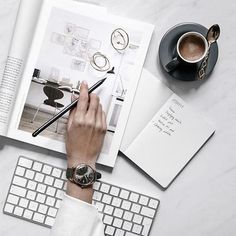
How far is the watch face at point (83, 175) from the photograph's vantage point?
962 millimetres

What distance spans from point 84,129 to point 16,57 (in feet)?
0.65

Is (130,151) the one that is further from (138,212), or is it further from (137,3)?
(137,3)

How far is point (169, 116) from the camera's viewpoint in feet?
3.32

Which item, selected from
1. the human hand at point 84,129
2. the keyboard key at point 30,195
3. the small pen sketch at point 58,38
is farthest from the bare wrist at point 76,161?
the small pen sketch at point 58,38

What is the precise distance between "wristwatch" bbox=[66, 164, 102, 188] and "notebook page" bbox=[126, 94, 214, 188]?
0.30ft

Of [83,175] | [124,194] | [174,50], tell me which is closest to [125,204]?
[124,194]

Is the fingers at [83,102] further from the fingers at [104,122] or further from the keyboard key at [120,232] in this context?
the keyboard key at [120,232]

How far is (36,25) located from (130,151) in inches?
12.5

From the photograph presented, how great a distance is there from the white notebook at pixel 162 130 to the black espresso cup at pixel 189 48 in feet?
0.23

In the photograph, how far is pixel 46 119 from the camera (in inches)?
39.5

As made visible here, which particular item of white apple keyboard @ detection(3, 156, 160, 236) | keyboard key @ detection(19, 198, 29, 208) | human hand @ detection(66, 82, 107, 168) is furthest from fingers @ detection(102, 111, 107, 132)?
keyboard key @ detection(19, 198, 29, 208)

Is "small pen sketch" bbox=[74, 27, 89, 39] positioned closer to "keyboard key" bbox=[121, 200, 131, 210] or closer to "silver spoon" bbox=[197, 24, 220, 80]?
"silver spoon" bbox=[197, 24, 220, 80]

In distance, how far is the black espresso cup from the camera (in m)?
0.95

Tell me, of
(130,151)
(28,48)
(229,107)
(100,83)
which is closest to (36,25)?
(28,48)
